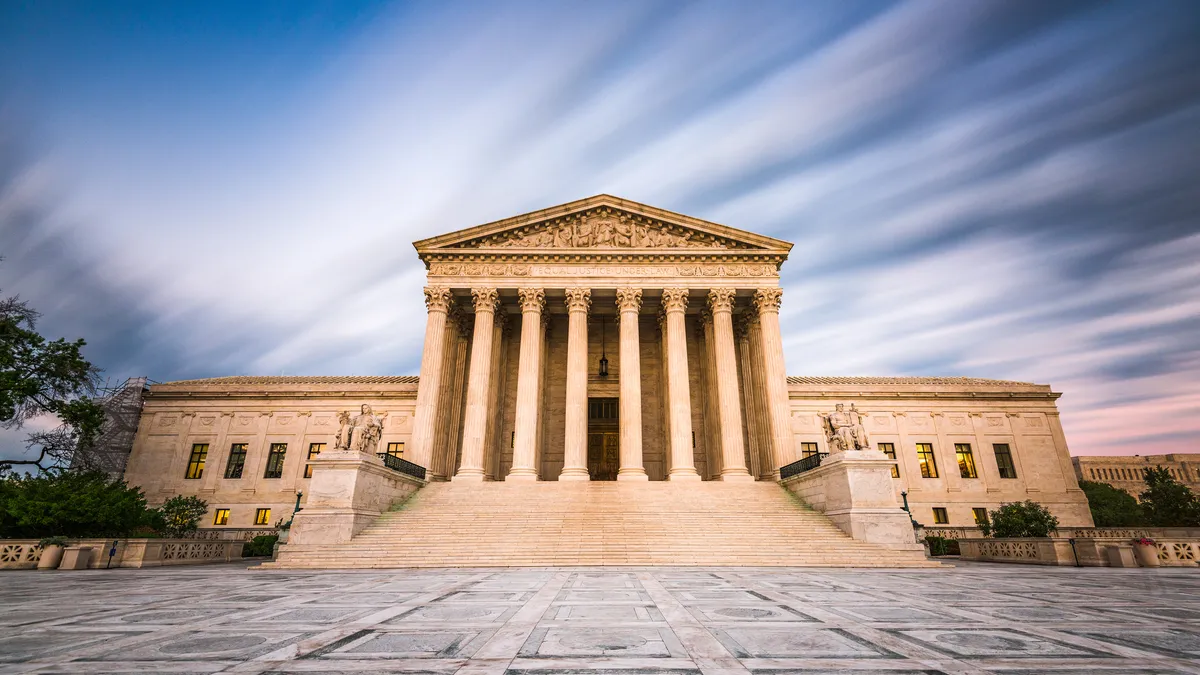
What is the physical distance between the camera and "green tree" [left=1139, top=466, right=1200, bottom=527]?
29.8 m

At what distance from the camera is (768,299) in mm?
26938

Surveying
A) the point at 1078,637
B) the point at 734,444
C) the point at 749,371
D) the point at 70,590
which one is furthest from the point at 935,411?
the point at 70,590

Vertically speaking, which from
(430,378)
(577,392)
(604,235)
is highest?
(604,235)

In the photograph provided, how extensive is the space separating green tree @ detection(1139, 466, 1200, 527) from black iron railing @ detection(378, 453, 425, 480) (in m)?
41.5

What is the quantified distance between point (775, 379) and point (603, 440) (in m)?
10.8

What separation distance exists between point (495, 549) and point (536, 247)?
16176 mm

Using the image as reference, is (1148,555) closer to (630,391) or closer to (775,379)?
(775,379)

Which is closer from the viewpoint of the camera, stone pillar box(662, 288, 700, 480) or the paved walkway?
the paved walkway

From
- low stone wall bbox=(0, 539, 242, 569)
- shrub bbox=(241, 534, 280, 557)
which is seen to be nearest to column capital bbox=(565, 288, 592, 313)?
shrub bbox=(241, 534, 280, 557)

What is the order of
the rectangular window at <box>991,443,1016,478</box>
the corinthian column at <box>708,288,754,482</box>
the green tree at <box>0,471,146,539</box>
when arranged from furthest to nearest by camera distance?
the rectangular window at <box>991,443,1016,478</box> → the corinthian column at <box>708,288,754,482</box> → the green tree at <box>0,471,146,539</box>

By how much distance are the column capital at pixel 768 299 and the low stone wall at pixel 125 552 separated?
82.8 feet

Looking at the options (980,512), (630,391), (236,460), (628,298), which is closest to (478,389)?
(630,391)

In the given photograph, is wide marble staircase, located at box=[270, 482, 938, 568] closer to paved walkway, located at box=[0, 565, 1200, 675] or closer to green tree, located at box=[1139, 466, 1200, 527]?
paved walkway, located at box=[0, 565, 1200, 675]

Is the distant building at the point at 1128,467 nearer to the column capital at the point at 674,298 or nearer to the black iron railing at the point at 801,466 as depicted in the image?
the black iron railing at the point at 801,466
